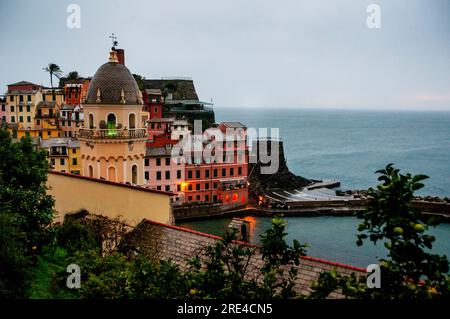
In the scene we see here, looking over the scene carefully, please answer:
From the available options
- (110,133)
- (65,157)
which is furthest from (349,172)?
(110,133)

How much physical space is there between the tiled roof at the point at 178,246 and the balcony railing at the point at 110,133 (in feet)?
22.8

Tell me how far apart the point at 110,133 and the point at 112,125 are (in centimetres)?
40

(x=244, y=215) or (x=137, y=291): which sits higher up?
(x=137, y=291)

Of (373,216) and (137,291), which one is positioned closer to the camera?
(373,216)

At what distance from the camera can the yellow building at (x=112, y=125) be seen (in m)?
19.4

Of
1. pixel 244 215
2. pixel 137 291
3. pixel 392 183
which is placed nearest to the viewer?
pixel 392 183

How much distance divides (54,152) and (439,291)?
43748 millimetres

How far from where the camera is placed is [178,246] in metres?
11.9

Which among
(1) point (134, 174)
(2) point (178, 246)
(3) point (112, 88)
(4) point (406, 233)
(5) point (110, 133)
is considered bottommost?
(2) point (178, 246)

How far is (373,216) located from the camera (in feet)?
17.7

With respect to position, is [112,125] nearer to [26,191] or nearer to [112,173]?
[112,173]

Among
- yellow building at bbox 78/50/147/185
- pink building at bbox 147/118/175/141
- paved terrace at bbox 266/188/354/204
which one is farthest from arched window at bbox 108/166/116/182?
pink building at bbox 147/118/175/141
